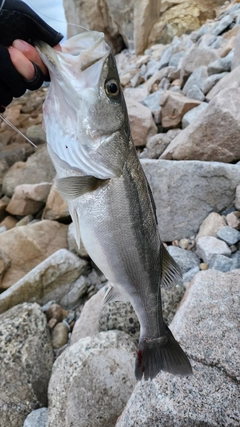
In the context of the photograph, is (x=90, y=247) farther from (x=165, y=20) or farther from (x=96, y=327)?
(x=165, y=20)

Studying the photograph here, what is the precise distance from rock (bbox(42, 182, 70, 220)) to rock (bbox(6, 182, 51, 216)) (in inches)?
27.6

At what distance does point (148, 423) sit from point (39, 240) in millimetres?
3215

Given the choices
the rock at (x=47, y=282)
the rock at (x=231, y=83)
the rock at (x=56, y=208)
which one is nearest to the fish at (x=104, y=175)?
the rock at (x=47, y=282)

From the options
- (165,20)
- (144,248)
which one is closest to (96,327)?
(144,248)

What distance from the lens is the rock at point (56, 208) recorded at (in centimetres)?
511

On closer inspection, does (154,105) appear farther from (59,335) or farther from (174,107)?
(59,335)

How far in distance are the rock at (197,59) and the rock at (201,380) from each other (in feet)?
20.5

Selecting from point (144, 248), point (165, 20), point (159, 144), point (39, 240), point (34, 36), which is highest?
point (34, 36)

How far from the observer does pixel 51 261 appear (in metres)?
3.83

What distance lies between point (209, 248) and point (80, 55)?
213 centimetres

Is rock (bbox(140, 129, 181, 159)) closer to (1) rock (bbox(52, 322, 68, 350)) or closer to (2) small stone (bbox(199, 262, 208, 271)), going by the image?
(2) small stone (bbox(199, 262, 208, 271))

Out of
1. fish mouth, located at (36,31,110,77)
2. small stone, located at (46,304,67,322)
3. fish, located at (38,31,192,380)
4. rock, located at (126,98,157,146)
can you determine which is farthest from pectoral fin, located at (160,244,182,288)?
rock, located at (126,98,157,146)

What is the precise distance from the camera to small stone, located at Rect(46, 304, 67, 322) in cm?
354

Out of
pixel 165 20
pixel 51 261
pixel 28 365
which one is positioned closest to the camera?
pixel 28 365
